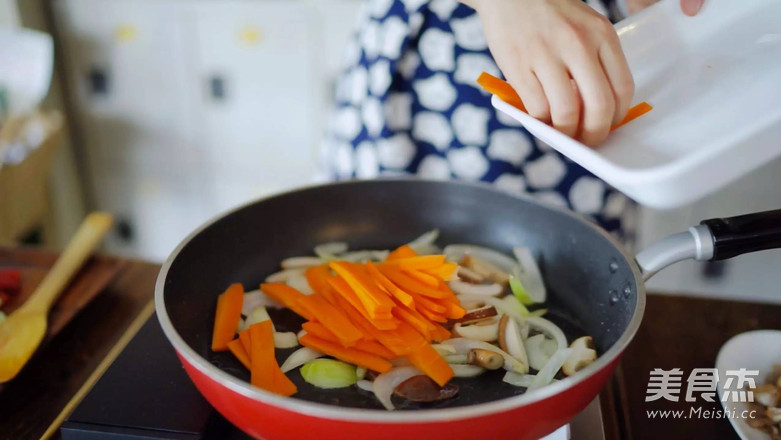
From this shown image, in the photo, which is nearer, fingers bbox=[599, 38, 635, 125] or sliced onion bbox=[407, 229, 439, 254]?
fingers bbox=[599, 38, 635, 125]

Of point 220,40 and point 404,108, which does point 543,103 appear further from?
point 220,40

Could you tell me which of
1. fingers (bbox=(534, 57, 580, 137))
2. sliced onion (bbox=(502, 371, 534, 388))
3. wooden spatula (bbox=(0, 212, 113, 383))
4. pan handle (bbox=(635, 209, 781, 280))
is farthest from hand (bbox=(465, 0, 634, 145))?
wooden spatula (bbox=(0, 212, 113, 383))

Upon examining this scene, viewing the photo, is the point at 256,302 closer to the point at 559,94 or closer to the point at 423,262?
the point at 423,262

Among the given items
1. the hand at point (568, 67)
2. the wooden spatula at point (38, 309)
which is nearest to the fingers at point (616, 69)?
the hand at point (568, 67)

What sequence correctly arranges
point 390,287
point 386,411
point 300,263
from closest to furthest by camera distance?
1. point 386,411
2. point 390,287
3. point 300,263

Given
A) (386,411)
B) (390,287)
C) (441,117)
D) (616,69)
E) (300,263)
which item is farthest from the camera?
(441,117)

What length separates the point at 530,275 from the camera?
79cm

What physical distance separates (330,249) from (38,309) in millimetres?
354

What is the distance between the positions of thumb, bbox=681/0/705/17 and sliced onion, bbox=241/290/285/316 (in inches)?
21.9

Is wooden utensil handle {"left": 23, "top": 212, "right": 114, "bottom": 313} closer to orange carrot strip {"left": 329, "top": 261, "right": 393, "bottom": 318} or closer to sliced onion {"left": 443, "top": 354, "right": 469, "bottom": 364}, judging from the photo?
orange carrot strip {"left": 329, "top": 261, "right": 393, "bottom": 318}

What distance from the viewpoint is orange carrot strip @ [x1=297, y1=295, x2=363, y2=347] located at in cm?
64

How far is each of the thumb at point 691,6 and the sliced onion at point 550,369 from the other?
40 centimetres

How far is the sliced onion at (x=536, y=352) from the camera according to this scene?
25.6 inches

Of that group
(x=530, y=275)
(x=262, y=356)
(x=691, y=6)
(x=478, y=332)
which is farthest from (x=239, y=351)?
(x=691, y=6)
